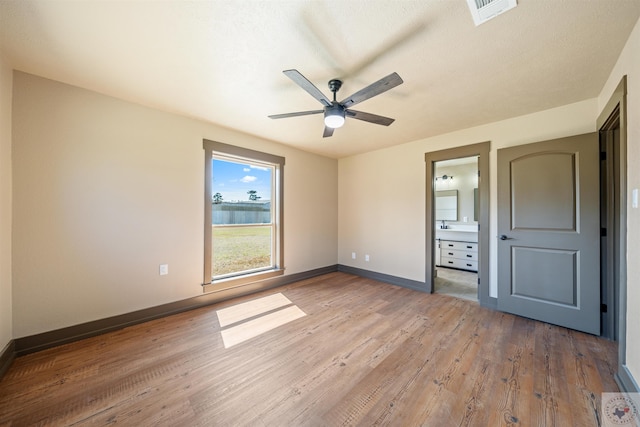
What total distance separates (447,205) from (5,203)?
6.86 meters

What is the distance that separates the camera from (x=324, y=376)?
179 centimetres

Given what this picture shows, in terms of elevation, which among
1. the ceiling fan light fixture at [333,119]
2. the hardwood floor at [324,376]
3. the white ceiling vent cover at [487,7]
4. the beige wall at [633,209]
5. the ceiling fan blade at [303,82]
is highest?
the white ceiling vent cover at [487,7]

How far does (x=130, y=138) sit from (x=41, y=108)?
643 millimetres

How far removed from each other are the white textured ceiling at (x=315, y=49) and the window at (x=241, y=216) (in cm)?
97

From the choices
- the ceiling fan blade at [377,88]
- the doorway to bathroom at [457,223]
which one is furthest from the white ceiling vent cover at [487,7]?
the doorway to bathroom at [457,223]

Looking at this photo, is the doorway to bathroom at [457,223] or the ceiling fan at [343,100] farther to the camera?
the doorway to bathroom at [457,223]

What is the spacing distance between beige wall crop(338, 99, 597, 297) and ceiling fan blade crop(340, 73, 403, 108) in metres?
2.27

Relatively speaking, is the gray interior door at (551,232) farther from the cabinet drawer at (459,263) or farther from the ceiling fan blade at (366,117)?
the cabinet drawer at (459,263)

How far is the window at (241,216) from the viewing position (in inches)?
127

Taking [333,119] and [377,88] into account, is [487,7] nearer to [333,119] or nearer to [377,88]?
[377,88]

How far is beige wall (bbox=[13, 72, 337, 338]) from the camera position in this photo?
2.07 metres

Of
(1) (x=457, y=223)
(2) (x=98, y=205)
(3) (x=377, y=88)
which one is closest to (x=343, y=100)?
(3) (x=377, y=88)

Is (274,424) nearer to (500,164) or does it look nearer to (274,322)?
(274,322)

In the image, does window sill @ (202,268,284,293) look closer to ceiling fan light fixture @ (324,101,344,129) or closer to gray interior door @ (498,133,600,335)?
ceiling fan light fixture @ (324,101,344,129)
